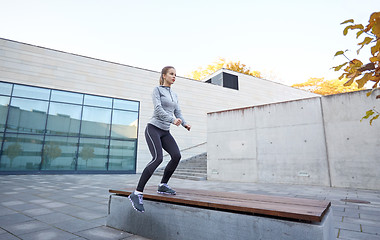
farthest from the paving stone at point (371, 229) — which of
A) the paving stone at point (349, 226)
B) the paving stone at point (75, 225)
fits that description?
the paving stone at point (75, 225)

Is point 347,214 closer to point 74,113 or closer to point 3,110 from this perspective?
point 74,113

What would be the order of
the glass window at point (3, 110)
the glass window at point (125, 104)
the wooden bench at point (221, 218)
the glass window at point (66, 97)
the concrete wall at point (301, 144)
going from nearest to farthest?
the wooden bench at point (221, 218) < the concrete wall at point (301, 144) < the glass window at point (3, 110) < the glass window at point (66, 97) < the glass window at point (125, 104)

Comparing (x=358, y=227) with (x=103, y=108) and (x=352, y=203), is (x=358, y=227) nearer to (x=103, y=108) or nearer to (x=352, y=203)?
(x=352, y=203)

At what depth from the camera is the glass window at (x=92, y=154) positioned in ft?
42.6

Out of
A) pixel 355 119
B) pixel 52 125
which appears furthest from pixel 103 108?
pixel 355 119

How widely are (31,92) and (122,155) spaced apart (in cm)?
649

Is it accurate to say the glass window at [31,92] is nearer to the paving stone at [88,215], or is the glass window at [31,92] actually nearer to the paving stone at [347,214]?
the paving stone at [88,215]

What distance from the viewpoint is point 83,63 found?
1389 cm

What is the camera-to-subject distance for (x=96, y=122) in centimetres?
1391

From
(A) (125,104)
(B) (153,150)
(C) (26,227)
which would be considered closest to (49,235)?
(C) (26,227)

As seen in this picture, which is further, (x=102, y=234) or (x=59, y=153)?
(x=59, y=153)

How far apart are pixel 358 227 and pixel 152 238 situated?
110 inches

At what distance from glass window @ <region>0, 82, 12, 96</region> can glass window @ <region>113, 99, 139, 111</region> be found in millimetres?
5650

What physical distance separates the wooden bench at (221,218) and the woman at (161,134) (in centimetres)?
24
